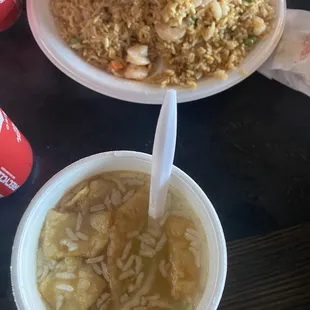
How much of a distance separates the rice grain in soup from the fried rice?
271 millimetres

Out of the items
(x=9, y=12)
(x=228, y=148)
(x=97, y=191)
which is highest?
(x=9, y=12)

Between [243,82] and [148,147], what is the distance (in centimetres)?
23

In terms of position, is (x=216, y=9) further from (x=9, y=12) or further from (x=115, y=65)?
(x=9, y=12)

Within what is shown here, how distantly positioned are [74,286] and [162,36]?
0.48 metres

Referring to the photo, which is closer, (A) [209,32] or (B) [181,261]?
(B) [181,261]

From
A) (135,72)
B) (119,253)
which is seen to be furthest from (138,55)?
(119,253)

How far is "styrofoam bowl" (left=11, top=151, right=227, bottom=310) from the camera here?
30.7 inches

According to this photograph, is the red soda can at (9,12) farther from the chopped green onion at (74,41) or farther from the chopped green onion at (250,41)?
the chopped green onion at (250,41)

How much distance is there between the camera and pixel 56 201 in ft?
2.82

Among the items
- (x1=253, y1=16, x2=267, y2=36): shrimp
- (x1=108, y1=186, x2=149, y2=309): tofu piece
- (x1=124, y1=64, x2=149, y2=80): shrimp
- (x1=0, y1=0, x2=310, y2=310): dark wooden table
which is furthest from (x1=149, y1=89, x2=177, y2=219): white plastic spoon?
(x1=253, y1=16, x2=267, y2=36): shrimp

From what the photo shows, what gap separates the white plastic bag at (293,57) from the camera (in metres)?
1.06

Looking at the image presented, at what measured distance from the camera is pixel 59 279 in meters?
0.83

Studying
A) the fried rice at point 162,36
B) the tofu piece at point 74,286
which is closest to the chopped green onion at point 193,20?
the fried rice at point 162,36

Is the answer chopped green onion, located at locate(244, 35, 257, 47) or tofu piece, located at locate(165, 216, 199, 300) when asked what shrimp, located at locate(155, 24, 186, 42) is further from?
tofu piece, located at locate(165, 216, 199, 300)
